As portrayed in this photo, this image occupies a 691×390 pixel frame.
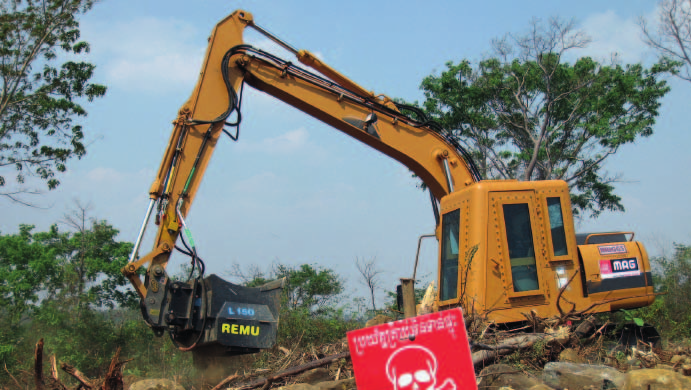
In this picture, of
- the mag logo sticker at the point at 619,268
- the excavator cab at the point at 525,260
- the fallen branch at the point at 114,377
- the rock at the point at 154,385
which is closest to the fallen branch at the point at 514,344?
the excavator cab at the point at 525,260

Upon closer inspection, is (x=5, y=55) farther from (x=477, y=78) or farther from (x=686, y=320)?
(x=686, y=320)

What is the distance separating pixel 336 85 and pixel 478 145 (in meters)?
13.3

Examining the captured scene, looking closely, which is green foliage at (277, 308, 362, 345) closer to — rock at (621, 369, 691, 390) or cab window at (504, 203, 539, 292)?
cab window at (504, 203, 539, 292)

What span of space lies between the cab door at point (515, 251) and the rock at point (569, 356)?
2.65 ft

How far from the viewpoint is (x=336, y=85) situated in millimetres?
8984

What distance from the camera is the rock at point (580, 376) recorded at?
219 inches

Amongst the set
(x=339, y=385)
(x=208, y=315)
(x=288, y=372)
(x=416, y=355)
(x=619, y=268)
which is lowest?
(x=339, y=385)

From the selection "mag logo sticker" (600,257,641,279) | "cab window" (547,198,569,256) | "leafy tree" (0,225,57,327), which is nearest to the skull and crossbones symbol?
"cab window" (547,198,569,256)

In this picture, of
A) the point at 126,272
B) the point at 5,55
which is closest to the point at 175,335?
the point at 126,272

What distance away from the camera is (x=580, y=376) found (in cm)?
575

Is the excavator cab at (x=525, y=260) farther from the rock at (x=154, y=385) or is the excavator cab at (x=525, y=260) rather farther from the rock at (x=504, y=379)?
the rock at (x=154, y=385)

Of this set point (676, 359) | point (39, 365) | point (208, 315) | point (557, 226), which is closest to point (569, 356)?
point (676, 359)

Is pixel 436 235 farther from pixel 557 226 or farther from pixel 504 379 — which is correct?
pixel 504 379

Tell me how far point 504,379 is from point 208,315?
3.17 m
